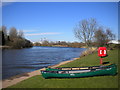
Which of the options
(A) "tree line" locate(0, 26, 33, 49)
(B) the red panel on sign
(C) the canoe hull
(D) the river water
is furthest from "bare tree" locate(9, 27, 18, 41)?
(C) the canoe hull

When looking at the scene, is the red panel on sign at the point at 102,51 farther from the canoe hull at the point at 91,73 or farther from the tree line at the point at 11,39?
the tree line at the point at 11,39

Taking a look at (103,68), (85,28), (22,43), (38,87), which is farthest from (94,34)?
A: (22,43)

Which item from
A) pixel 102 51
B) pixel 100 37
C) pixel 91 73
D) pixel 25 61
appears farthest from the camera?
pixel 100 37

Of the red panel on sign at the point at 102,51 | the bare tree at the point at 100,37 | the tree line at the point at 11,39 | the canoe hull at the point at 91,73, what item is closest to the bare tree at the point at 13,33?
the tree line at the point at 11,39

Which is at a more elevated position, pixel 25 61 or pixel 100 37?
pixel 100 37

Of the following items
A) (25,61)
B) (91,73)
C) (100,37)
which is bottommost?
(25,61)

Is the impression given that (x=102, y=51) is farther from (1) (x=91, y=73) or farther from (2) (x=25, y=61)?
(2) (x=25, y=61)

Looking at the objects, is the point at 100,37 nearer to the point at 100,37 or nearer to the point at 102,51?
the point at 100,37

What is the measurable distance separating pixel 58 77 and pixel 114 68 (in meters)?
4.31

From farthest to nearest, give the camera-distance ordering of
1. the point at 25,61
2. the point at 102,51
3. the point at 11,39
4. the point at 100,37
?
the point at 11,39
the point at 100,37
the point at 25,61
the point at 102,51

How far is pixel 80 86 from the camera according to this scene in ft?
29.0

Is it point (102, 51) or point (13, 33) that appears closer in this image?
point (102, 51)

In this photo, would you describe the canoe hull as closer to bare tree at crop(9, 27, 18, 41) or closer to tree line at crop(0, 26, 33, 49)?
tree line at crop(0, 26, 33, 49)

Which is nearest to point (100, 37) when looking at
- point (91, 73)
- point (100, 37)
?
point (100, 37)
